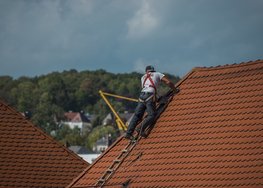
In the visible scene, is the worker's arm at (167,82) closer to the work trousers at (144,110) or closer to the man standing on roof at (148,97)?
the man standing on roof at (148,97)

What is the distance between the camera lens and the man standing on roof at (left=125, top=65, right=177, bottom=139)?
1947 cm

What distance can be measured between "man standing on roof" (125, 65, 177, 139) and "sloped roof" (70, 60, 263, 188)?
27 cm

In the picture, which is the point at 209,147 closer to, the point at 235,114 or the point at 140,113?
the point at 235,114

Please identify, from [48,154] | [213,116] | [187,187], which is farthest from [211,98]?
[48,154]

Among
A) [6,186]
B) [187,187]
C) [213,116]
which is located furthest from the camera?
[6,186]

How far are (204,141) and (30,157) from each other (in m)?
5.68

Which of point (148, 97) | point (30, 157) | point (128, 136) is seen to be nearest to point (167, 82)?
point (148, 97)

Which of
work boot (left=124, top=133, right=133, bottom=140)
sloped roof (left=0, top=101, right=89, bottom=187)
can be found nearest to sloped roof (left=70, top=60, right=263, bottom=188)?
work boot (left=124, top=133, right=133, bottom=140)

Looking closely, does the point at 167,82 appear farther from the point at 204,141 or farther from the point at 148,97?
the point at 204,141

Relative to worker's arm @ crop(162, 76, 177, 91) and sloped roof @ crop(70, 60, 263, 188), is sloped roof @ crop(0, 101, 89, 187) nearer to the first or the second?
sloped roof @ crop(70, 60, 263, 188)

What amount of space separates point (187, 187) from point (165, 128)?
84.8 inches

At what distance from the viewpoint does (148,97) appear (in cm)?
1958

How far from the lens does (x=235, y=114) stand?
1828cm

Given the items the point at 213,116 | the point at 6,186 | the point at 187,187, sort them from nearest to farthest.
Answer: the point at 187,187 → the point at 213,116 → the point at 6,186
